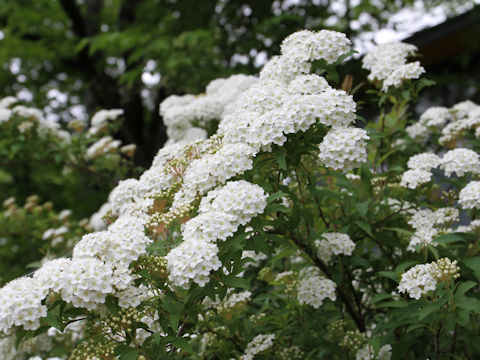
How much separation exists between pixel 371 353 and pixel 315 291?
462mm

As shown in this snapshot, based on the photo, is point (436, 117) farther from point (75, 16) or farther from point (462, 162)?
point (75, 16)

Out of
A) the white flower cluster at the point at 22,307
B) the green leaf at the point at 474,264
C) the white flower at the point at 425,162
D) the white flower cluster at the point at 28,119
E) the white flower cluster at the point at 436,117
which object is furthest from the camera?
the white flower cluster at the point at 28,119

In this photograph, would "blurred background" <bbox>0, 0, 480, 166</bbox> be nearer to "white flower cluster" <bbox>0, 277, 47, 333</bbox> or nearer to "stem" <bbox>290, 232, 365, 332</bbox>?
"stem" <bbox>290, 232, 365, 332</bbox>

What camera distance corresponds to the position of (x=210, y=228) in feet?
6.89

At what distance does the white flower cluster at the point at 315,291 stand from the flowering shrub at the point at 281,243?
11 mm

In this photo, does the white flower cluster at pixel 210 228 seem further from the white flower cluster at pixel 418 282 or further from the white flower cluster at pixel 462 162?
the white flower cluster at pixel 462 162

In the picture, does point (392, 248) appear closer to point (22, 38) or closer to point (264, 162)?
point (264, 162)

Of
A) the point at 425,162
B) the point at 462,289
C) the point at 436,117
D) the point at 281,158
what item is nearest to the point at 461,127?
the point at 436,117

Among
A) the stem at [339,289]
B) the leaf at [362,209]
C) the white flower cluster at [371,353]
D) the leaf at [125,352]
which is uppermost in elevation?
the leaf at [125,352]

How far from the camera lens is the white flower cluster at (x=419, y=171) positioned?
2.98 metres

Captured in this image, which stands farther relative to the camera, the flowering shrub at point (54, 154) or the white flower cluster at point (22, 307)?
the flowering shrub at point (54, 154)

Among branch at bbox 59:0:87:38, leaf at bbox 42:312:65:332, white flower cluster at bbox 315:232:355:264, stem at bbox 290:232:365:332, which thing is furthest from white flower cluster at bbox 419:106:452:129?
branch at bbox 59:0:87:38

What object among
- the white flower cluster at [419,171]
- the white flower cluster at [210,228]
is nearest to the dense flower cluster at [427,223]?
the white flower cluster at [419,171]

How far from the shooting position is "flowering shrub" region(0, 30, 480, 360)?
2.14 metres
